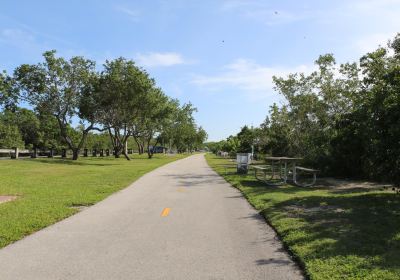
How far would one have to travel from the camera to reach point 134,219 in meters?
10.1

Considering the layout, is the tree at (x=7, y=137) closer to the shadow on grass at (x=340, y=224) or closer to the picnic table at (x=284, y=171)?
the picnic table at (x=284, y=171)

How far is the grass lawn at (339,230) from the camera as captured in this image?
5946mm

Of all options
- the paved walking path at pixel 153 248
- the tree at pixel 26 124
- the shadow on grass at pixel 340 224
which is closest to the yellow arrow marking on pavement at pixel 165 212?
the paved walking path at pixel 153 248

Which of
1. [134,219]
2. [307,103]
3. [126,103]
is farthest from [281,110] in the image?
[134,219]

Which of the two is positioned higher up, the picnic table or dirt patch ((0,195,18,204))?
the picnic table

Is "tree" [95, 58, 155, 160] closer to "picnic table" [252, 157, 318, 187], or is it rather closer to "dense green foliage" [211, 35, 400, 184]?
"dense green foliage" [211, 35, 400, 184]

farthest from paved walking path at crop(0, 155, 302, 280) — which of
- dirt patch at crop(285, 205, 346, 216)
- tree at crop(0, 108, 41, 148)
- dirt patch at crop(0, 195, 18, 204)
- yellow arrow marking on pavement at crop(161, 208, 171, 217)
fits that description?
tree at crop(0, 108, 41, 148)

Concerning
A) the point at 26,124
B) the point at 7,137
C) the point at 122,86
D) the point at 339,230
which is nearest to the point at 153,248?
the point at 339,230

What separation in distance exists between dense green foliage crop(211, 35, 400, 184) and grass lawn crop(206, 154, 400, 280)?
5.25ft

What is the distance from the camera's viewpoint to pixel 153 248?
23.6 feet

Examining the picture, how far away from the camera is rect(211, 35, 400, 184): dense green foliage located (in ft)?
39.2

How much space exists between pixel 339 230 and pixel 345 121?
28.6ft

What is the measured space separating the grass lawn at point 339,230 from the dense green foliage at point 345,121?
1.60 m

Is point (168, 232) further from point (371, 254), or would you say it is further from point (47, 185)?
point (47, 185)
